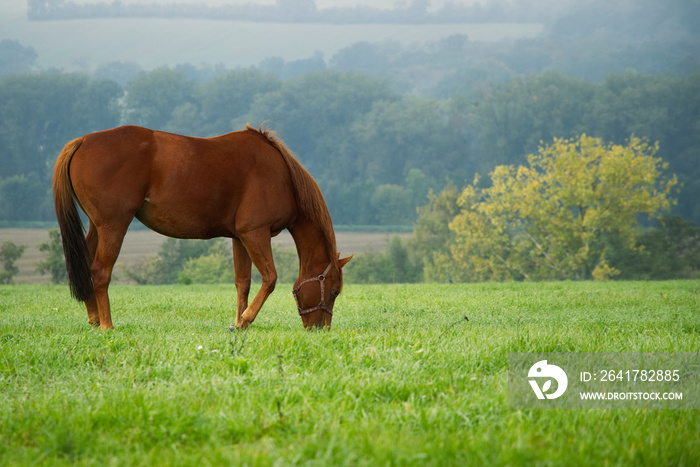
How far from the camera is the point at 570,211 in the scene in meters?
41.4

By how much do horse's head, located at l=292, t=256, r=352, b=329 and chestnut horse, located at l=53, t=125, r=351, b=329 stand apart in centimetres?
1

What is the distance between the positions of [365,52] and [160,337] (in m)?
143

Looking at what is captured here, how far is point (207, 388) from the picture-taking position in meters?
3.87

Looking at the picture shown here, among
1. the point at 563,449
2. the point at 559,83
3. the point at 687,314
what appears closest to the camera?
the point at 563,449

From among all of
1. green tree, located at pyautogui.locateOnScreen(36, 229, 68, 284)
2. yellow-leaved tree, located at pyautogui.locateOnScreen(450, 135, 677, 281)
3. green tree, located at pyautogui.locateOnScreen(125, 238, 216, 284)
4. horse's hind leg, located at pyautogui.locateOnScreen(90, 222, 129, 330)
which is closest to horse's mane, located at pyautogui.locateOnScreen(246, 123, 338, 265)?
horse's hind leg, located at pyautogui.locateOnScreen(90, 222, 129, 330)

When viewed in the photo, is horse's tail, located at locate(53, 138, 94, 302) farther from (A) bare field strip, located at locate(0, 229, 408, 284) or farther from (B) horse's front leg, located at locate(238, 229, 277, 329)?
(A) bare field strip, located at locate(0, 229, 408, 284)

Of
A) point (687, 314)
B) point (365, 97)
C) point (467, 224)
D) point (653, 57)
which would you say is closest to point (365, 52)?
point (365, 97)

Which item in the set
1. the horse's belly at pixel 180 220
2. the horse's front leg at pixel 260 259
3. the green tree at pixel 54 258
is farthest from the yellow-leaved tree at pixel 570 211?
the horse's belly at pixel 180 220

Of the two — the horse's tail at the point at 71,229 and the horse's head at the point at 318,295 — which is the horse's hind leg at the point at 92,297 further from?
the horse's head at the point at 318,295

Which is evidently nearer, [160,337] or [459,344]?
[459,344]

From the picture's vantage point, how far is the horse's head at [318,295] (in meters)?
6.82

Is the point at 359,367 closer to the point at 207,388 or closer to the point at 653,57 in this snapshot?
the point at 207,388

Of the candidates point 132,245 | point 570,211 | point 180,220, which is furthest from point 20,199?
point 180,220

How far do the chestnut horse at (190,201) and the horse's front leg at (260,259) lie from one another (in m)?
0.01
